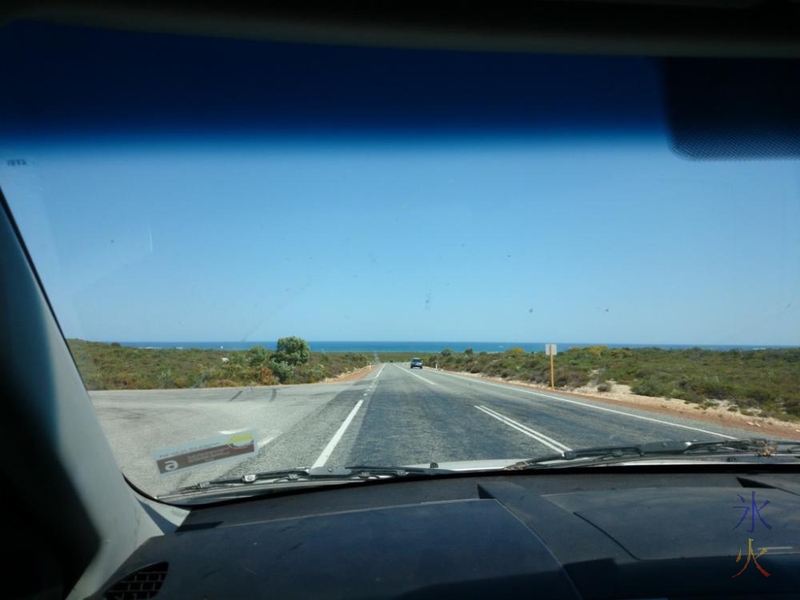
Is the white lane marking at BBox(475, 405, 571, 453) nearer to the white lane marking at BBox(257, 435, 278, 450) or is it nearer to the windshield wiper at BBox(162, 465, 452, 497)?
the windshield wiper at BBox(162, 465, 452, 497)

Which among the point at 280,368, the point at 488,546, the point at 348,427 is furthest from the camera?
the point at 348,427

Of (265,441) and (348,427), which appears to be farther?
(348,427)

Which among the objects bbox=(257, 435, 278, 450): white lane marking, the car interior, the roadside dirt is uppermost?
the car interior

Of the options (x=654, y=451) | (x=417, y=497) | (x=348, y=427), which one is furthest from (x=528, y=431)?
(x=417, y=497)

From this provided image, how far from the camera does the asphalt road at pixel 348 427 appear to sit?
5104mm

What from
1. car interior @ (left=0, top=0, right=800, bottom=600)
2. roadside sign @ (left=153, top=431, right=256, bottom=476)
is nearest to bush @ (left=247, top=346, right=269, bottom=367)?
roadside sign @ (left=153, top=431, right=256, bottom=476)

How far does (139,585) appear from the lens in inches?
119

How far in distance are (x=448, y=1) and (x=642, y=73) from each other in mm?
1698

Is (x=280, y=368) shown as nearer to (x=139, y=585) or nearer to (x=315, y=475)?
(x=315, y=475)

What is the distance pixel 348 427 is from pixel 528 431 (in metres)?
2.44

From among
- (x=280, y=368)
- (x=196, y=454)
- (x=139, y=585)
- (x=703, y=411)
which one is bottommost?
(x=703, y=411)

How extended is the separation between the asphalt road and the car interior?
701mm

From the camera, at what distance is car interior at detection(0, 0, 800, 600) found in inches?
115

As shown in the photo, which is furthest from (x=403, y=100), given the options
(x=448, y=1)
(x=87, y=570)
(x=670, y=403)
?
(x=670, y=403)
